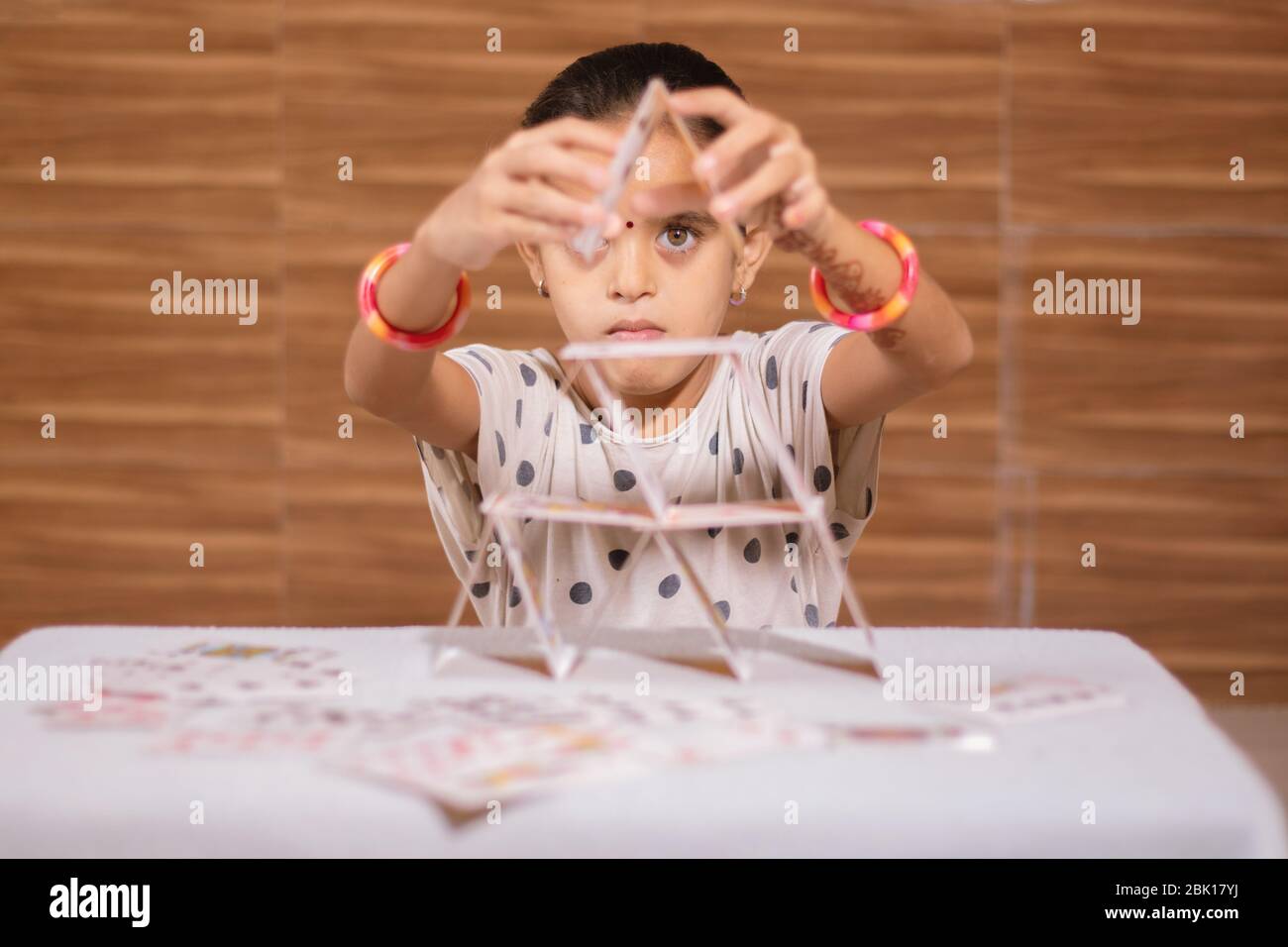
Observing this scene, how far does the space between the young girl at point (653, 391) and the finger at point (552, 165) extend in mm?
122

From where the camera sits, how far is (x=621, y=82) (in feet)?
4.26

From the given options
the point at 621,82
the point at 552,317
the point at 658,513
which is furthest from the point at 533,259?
the point at 552,317

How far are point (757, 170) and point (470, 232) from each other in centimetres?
23

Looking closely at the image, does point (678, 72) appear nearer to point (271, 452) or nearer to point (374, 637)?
point (374, 637)

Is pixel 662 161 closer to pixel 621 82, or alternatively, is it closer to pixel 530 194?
pixel 621 82

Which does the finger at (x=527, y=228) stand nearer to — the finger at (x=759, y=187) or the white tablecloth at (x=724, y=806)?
the finger at (x=759, y=187)

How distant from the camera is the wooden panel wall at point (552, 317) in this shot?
287 cm

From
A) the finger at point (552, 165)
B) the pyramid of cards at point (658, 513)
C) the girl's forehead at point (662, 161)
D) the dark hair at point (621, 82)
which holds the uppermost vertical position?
the dark hair at point (621, 82)

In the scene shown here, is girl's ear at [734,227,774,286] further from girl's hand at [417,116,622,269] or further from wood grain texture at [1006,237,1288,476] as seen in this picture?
wood grain texture at [1006,237,1288,476]

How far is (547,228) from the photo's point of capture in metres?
0.90

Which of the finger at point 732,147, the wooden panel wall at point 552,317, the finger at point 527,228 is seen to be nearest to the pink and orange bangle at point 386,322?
the finger at point 527,228
